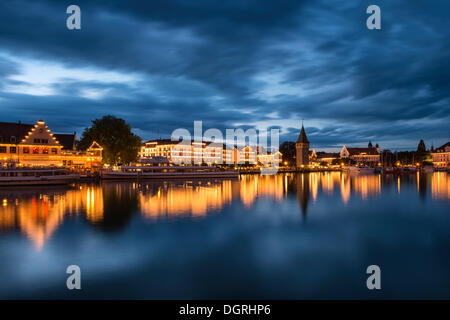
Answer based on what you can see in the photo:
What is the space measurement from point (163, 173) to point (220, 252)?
179 ft

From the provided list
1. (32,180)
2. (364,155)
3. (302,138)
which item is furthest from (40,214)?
(364,155)

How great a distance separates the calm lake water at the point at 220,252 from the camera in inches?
374

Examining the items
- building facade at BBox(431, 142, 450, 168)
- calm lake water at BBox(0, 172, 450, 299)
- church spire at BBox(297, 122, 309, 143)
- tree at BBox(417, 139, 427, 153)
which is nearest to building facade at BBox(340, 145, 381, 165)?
tree at BBox(417, 139, 427, 153)

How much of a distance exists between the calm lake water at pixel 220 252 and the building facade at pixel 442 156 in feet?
426

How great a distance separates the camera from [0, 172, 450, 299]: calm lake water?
9.49m

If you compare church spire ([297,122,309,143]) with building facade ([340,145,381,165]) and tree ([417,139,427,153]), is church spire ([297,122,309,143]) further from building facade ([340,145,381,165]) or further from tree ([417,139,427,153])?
tree ([417,139,427,153])

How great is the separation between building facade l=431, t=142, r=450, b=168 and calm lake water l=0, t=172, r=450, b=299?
129729 millimetres

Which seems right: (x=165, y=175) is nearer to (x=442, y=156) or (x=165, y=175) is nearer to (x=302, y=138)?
(x=302, y=138)

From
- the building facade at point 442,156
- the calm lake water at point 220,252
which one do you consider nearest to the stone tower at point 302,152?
the building facade at point 442,156

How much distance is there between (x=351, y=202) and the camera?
30.2 metres

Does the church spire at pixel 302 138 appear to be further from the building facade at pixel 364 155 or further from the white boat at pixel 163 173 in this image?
the white boat at pixel 163 173

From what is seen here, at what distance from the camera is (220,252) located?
44.4ft

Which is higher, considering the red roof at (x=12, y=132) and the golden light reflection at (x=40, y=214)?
the red roof at (x=12, y=132)
